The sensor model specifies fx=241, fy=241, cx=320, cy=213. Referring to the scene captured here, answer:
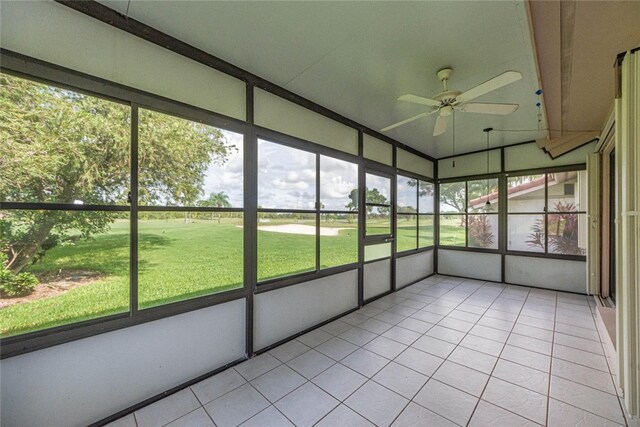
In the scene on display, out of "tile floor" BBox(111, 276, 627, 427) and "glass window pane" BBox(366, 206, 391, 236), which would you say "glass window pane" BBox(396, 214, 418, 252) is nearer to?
"glass window pane" BBox(366, 206, 391, 236)

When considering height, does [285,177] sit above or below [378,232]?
above

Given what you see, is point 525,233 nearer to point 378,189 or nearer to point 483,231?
point 483,231

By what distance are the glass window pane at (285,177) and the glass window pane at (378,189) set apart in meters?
1.22

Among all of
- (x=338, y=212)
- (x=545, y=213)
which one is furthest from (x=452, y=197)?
(x=338, y=212)

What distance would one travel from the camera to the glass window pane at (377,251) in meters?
A: 4.14

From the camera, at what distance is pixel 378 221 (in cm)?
446

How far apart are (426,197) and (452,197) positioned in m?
0.68

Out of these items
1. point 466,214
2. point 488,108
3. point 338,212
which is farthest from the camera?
point 466,214

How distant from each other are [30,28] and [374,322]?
4217mm

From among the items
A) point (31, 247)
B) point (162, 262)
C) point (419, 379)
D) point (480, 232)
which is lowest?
point (419, 379)

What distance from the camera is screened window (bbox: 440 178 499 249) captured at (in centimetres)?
544

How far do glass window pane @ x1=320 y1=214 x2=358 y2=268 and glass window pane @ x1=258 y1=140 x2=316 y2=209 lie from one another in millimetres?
440

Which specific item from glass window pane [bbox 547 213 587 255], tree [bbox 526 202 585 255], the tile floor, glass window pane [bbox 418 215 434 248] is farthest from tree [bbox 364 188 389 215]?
glass window pane [bbox 547 213 587 255]

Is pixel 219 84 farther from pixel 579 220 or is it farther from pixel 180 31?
pixel 579 220
